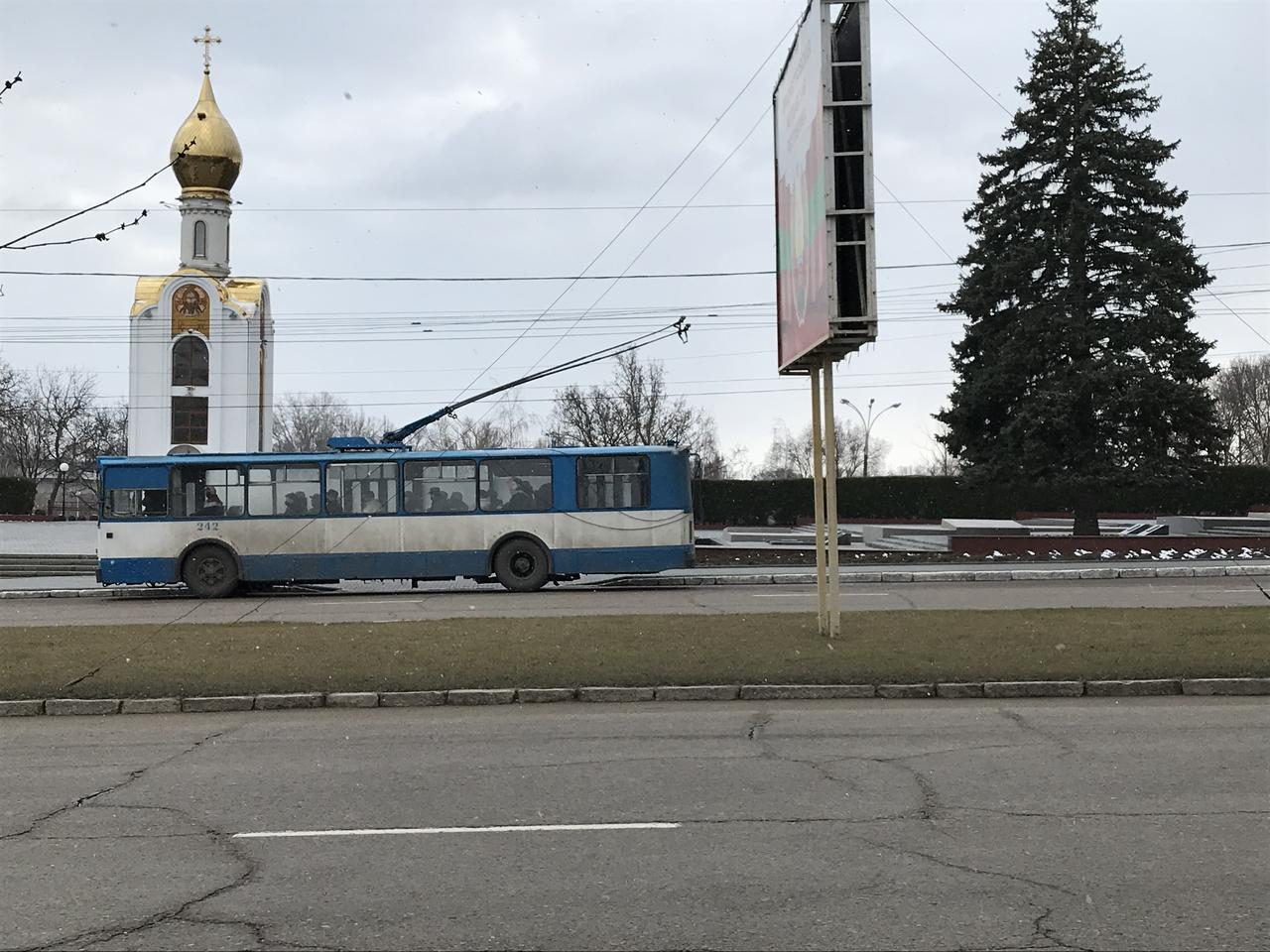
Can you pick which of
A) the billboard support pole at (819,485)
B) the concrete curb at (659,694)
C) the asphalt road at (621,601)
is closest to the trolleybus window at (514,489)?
the asphalt road at (621,601)

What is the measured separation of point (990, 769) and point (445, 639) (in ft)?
26.8

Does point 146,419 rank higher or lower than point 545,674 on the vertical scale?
higher

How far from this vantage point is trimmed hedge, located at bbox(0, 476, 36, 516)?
61125mm

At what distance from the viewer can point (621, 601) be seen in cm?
2252

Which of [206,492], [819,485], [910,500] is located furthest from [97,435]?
[819,485]

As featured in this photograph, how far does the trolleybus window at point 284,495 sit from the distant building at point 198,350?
3588cm

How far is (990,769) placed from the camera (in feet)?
27.0

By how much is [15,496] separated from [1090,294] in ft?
166

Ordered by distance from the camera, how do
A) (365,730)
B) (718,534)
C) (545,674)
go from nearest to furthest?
1. (365,730)
2. (545,674)
3. (718,534)

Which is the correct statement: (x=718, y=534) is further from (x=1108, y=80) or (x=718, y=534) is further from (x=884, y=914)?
(x=884, y=914)

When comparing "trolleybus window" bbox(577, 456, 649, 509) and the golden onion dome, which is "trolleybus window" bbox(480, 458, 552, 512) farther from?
the golden onion dome

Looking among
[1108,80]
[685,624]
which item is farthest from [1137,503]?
[685,624]

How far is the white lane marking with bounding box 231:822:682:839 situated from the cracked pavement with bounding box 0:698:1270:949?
99 mm

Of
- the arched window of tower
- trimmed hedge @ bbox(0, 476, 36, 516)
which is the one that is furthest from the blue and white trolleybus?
trimmed hedge @ bbox(0, 476, 36, 516)
